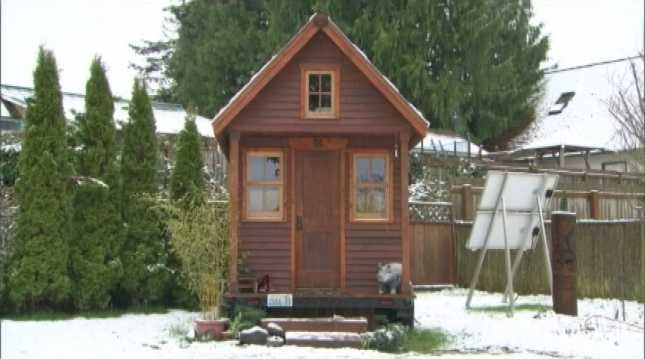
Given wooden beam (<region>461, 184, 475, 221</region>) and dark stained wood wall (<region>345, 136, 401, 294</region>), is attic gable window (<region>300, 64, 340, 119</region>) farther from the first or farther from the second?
wooden beam (<region>461, 184, 475, 221</region>)

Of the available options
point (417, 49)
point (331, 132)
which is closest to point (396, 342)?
point (331, 132)

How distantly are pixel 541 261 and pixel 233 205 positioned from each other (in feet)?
21.9

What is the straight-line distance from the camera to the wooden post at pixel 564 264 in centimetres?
1306

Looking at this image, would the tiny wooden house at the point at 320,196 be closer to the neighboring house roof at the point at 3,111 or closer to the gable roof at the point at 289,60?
the gable roof at the point at 289,60

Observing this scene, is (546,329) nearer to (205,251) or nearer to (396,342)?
(396,342)

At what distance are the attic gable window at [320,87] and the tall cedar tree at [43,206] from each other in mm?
4072

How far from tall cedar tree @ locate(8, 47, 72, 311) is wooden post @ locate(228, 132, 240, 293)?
2806 mm

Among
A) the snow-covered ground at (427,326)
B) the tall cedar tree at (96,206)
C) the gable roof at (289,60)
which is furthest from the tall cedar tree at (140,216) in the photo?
the gable roof at (289,60)

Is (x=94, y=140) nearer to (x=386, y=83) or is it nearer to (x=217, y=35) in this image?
(x=386, y=83)

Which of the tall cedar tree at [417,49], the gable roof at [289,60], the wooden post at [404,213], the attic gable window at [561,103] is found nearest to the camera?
the gable roof at [289,60]

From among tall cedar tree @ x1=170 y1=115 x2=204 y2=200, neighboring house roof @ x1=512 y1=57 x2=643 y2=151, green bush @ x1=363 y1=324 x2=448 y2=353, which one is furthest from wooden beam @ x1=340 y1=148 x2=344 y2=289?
neighboring house roof @ x1=512 y1=57 x2=643 y2=151

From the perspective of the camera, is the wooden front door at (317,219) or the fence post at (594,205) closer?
the wooden front door at (317,219)

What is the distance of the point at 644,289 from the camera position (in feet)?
46.0

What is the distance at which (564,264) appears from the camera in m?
13.2
